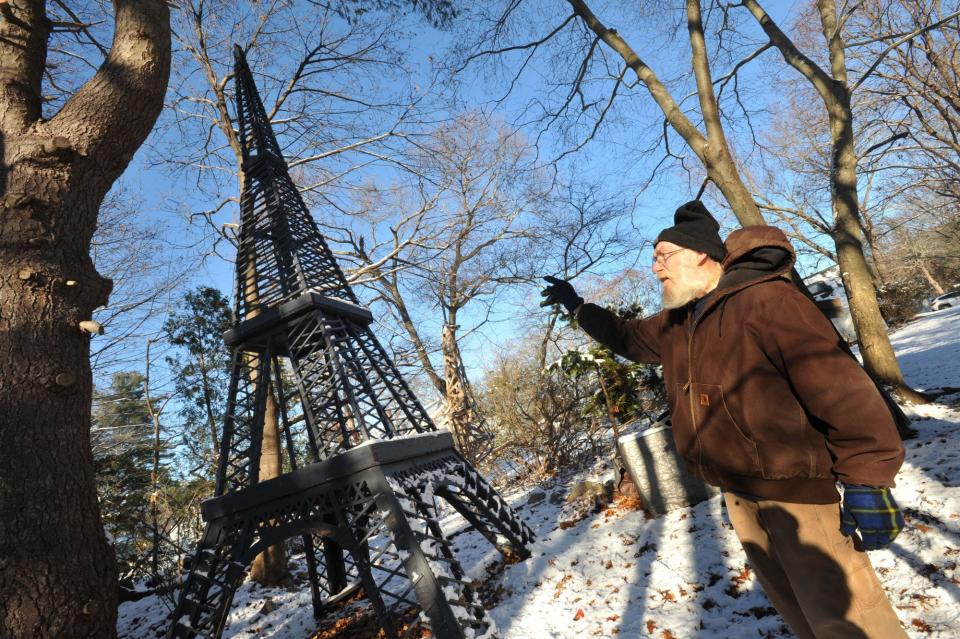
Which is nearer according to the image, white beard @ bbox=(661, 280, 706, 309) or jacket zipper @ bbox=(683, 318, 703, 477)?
jacket zipper @ bbox=(683, 318, 703, 477)

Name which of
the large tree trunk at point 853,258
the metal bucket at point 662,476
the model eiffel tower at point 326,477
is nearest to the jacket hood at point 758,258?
the model eiffel tower at point 326,477

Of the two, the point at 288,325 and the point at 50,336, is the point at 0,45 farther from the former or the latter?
the point at 288,325

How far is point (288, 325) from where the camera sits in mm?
6699

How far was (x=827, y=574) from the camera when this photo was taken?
1668mm

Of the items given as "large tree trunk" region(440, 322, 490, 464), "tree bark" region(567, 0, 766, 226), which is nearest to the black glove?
"tree bark" region(567, 0, 766, 226)

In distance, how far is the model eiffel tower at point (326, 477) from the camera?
409cm

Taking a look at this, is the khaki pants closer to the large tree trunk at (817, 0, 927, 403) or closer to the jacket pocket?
the jacket pocket

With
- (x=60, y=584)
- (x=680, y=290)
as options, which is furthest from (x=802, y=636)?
(x=60, y=584)

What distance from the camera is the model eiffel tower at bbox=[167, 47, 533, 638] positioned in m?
4.09

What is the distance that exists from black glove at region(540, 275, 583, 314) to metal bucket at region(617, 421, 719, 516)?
3.24 metres

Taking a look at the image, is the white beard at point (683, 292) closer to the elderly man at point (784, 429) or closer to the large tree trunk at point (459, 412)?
the elderly man at point (784, 429)

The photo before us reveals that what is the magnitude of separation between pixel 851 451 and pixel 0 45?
262 inches

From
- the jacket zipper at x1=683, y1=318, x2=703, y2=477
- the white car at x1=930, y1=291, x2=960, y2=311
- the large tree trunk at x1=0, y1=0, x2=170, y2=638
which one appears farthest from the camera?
the white car at x1=930, y1=291, x2=960, y2=311

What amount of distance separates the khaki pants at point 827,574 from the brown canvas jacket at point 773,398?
82mm
